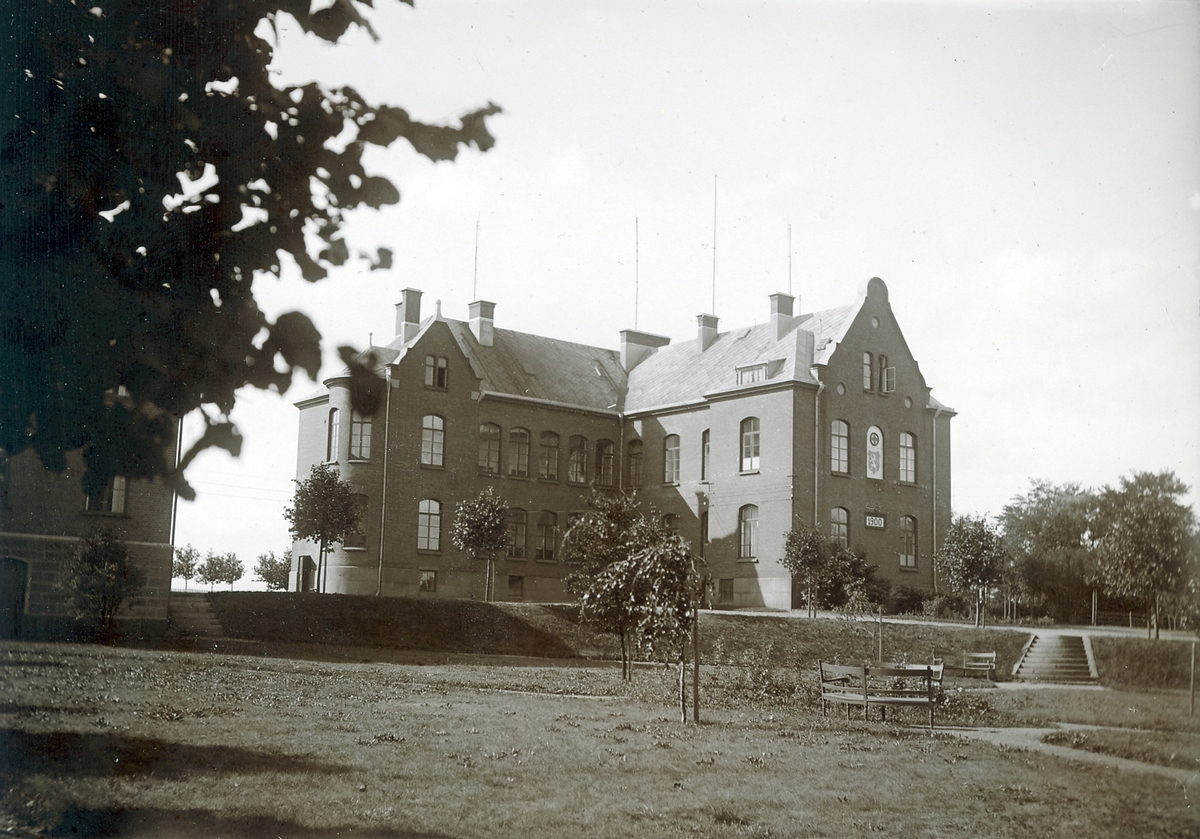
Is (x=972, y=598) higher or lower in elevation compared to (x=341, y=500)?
lower

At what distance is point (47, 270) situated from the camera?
480cm

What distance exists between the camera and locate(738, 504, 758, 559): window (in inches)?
1336

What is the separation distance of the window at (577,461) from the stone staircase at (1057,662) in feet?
69.9

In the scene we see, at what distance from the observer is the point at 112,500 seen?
7520 millimetres

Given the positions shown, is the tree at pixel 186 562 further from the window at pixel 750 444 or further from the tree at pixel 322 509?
the window at pixel 750 444

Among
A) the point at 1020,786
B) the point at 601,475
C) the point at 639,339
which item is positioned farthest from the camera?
the point at 639,339

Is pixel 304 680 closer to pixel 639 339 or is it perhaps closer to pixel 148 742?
pixel 148 742

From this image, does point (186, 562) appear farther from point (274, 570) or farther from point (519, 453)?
point (519, 453)

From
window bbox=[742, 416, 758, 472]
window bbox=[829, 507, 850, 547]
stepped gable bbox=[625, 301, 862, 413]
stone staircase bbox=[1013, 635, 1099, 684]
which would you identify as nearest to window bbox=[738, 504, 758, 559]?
window bbox=[742, 416, 758, 472]

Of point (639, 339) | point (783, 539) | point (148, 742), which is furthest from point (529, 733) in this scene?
point (639, 339)

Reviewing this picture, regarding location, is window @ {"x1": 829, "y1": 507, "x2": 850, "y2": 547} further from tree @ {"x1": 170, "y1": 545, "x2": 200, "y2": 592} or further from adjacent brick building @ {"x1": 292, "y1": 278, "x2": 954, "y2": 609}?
tree @ {"x1": 170, "y1": 545, "x2": 200, "y2": 592}

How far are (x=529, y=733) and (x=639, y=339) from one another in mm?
33911

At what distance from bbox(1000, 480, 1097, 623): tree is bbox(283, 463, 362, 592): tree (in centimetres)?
1797

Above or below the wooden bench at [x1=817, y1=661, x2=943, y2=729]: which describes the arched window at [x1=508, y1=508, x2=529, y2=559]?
above
